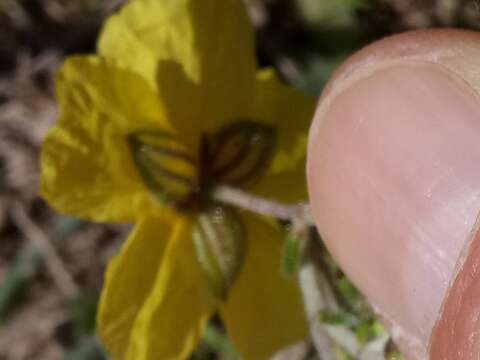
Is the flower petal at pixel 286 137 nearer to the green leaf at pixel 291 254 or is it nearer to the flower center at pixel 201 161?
the flower center at pixel 201 161

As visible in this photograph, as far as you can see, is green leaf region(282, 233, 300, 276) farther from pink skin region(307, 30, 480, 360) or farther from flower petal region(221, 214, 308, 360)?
flower petal region(221, 214, 308, 360)

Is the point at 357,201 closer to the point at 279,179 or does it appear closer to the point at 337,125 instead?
the point at 337,125

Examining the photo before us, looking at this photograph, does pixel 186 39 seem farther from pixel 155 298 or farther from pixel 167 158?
pixel 155 298

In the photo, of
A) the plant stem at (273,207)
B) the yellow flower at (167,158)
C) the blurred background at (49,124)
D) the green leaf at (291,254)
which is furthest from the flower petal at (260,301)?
the blurred background at (49,124)

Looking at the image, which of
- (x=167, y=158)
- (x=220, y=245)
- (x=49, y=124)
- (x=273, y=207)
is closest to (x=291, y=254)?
(x=273, y=207)

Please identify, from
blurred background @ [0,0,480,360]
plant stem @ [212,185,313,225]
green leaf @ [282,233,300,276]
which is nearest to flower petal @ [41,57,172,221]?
plant stem @ [212,185,313,225]

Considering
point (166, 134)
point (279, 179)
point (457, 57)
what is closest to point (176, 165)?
point (166, 134)
